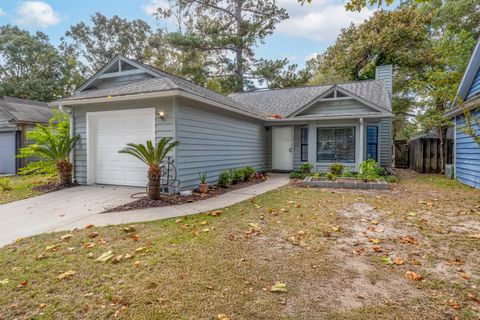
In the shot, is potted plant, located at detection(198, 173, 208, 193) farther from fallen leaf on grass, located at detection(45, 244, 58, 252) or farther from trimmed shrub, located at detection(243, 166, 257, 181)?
fallen leaf on grass, located at detection(45, 244, 58, 252)

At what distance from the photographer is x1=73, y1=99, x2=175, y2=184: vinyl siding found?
681cm

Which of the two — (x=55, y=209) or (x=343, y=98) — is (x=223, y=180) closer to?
(x=55, y=209)

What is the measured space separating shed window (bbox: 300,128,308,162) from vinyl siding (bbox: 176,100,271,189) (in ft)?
7.23

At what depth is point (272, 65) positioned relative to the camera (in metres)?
20.8

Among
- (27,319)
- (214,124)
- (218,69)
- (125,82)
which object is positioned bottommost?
(27,319)

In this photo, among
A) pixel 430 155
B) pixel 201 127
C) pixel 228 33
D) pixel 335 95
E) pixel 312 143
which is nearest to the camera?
pixel 201 127

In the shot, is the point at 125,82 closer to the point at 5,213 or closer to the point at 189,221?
the point at 5,213

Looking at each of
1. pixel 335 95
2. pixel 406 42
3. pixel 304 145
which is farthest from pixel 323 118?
pixel 406 42

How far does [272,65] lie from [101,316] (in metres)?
20.9

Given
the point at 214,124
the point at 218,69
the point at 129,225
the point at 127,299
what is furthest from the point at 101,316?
the point at 218,69

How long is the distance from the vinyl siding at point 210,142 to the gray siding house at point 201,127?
0.03 metres

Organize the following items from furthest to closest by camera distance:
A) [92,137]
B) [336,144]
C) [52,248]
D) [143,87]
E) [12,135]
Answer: [12,135] → [336,144] → [92,137] → [143,87] → [52,248]

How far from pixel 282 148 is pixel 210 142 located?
207 inches

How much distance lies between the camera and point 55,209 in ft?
17.8
